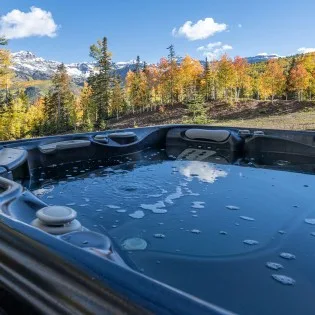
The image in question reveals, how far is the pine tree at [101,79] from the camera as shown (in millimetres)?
26078

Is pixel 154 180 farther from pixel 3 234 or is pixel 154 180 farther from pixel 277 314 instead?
pixel 3 234

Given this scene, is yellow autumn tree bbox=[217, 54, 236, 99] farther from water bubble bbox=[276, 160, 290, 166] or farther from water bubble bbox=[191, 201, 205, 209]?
water bubble bbox=[191, 201, 205, 209]

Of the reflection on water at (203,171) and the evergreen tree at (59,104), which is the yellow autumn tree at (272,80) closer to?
the evergreen tree at (59,104)

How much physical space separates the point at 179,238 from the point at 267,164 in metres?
1.92

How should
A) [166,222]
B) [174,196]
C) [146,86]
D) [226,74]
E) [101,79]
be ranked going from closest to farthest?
[166,222]
[174,196]
[101,79]
[226,74]
[146,86]

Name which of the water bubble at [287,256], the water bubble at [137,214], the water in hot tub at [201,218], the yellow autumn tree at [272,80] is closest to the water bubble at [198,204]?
the water in hot tub at [201,218]

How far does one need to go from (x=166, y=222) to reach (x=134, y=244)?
300mm

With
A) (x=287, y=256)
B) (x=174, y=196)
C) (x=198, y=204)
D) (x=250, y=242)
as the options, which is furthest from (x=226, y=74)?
(x=287, y=256)

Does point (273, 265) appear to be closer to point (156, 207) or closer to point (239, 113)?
point (156, 207)

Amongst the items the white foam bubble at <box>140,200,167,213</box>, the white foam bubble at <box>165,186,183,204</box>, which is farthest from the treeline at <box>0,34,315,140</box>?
the white foam bubble at <box>140,200,167,213</box>

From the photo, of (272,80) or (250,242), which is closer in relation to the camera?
(250,242)

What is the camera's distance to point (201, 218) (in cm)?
181

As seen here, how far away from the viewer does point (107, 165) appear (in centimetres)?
331

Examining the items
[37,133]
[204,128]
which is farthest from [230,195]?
[37,133]
